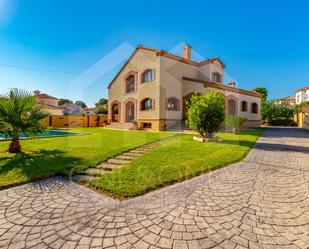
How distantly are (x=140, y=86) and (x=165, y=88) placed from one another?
3.77 meters

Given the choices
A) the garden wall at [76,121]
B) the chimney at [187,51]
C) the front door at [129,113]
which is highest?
the chimney at [187,51]

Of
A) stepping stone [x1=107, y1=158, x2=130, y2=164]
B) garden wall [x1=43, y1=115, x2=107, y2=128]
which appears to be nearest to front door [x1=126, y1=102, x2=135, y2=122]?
garden wall [x1=43, y1=115, x2=107, y2=128]

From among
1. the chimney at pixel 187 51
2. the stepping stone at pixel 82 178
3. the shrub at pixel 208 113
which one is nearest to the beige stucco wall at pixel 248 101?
the chimney at pixel 187 51

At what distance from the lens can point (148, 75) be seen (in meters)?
19.3

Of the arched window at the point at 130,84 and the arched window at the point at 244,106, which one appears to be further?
the arched window at the point at 130,84

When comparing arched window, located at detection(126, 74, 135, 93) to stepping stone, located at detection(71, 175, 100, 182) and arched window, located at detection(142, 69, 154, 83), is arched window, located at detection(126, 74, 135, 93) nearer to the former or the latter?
arched window, located at detection(142, 69, 154, 83)

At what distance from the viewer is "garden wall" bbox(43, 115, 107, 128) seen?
25.8m

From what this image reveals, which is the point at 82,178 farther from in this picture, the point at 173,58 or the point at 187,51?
the point at 187,51

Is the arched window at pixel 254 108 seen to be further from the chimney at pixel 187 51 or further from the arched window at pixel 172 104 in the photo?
the arched window at pixel 172 104

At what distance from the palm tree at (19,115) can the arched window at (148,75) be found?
13015mm

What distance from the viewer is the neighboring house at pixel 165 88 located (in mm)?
17469

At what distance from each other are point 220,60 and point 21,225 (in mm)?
26115

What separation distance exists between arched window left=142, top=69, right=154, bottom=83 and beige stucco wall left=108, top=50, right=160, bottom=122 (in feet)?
1.36

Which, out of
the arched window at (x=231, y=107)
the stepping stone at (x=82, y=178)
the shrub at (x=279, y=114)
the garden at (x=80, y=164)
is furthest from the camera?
the shrub at (x=279, y=114)
